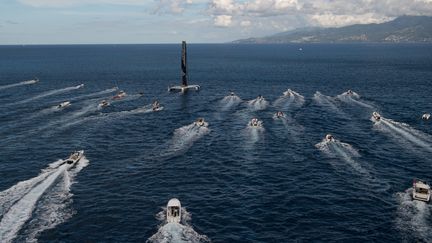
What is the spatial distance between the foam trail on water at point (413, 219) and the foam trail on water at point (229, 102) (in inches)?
3085

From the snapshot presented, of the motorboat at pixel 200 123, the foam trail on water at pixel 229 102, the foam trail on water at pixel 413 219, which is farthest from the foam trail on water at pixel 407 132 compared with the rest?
the foam trail on water at pixel 229 102

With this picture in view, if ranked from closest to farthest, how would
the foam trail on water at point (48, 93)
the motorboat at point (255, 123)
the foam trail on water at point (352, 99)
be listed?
the motorboat at point (255, 123), the foam trail on water at point (352, 99), the foam trail on water at point (48, 93)

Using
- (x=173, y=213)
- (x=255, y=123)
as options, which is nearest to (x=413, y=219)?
(x=173, y=213)

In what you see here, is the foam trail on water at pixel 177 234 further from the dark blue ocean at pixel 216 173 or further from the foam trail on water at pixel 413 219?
the foam trail on water at pixel 413 219

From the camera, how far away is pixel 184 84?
595 feet

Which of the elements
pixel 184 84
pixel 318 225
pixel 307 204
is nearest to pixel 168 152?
pixel 307 204

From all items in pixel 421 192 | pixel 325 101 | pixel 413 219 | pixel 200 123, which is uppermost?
pixel 200 123

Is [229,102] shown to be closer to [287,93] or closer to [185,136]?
[287,93]

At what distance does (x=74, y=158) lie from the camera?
8019cm

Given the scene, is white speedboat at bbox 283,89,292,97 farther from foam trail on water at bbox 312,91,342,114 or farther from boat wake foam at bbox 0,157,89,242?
boat wake foam at bbox 0,157,89,242

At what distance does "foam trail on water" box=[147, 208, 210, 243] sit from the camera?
2032 inches

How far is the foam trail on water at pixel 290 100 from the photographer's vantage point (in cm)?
14038

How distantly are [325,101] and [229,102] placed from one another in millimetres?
34552

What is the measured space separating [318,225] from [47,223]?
1441 inches
